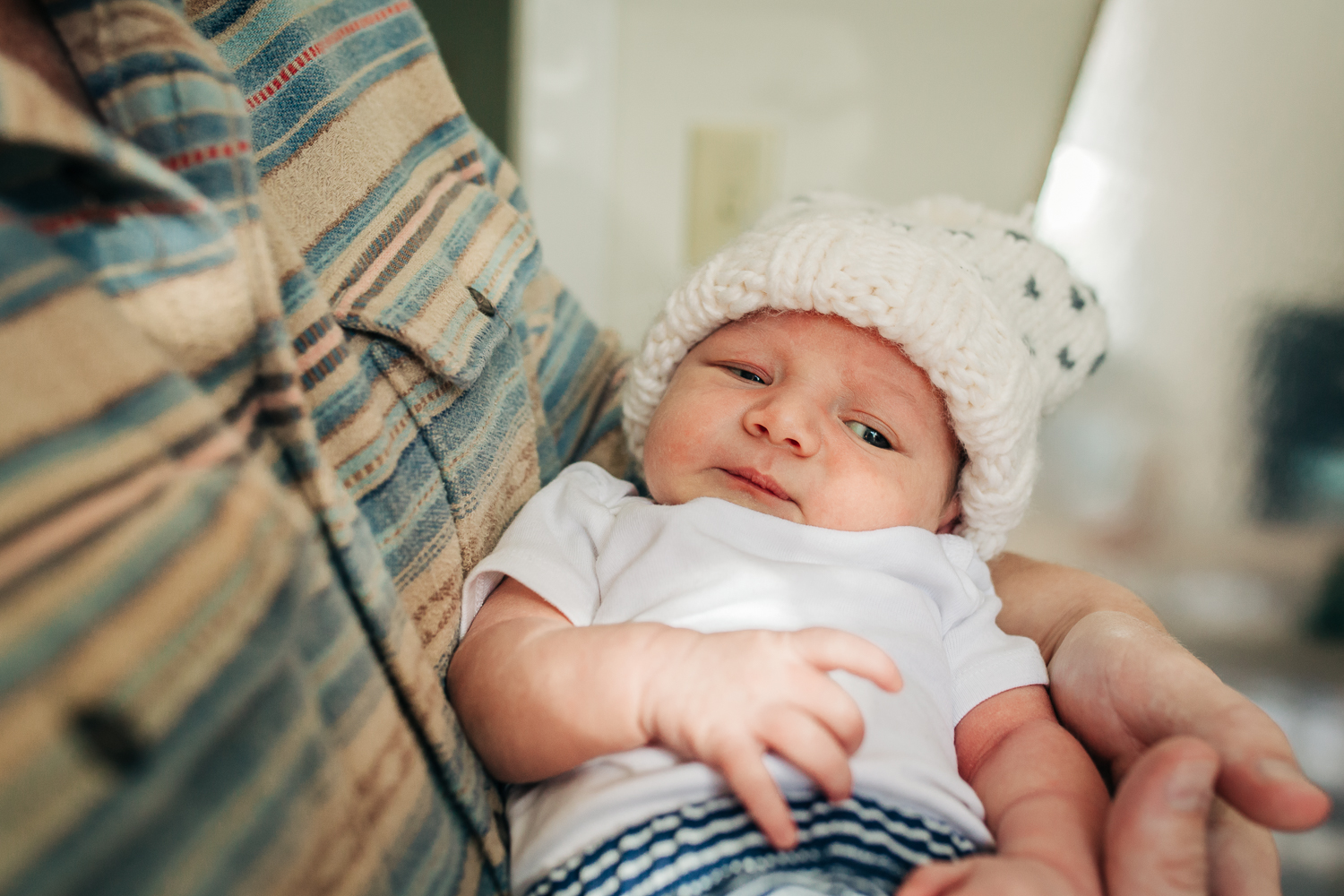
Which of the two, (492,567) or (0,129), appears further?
(492,567)

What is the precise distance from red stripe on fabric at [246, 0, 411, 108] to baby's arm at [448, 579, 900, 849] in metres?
0.45

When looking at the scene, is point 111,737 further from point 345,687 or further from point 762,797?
point 762,797

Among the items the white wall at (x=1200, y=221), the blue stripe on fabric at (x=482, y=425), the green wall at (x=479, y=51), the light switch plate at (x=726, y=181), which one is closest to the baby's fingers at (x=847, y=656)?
the blue stripe on fabric at (x=482, y=425)

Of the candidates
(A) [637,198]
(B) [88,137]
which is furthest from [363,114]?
(A) [637,198]

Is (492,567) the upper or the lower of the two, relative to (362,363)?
lower

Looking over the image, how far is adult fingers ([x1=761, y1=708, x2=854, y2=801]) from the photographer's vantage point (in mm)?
451

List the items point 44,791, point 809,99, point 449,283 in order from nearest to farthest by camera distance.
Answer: point 44,791 < point 449,283 < point 809,99

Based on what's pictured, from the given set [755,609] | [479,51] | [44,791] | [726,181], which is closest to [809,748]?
[755,609]

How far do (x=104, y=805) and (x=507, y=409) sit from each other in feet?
1.73

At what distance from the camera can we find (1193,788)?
44 centimetres

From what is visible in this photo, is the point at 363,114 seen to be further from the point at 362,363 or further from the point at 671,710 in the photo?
the point at 671,710

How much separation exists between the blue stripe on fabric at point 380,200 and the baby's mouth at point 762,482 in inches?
13.1

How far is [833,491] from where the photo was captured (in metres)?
0.68

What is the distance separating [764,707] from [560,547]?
265 mm
